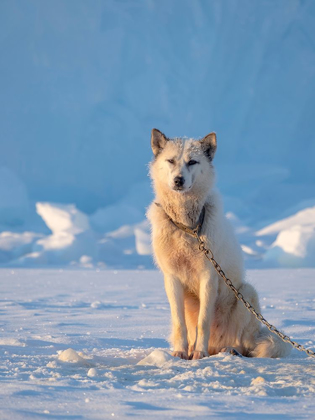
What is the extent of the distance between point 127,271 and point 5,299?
15.0ft

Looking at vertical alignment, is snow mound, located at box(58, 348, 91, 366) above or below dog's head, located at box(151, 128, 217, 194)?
below

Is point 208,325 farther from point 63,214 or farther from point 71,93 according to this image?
point 71,93

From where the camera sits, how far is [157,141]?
3.38 metres

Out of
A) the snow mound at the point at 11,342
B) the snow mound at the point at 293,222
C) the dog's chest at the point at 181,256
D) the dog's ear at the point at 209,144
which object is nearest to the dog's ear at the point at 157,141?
the dog's ear at the point at 209,144

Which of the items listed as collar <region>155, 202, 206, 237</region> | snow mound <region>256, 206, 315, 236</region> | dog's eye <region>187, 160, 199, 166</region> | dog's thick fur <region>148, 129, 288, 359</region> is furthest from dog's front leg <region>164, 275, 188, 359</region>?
snow mound <region>256, 206, 315, 236</region>

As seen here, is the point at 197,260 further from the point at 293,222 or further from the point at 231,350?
the point at 293,222

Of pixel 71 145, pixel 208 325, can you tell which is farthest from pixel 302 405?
pixel 71 145

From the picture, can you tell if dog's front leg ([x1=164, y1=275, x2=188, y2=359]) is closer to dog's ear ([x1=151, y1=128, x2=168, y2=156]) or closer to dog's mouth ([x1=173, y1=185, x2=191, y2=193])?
dog's mouth ([x1=173, y1=185, x2=191, y2=193])

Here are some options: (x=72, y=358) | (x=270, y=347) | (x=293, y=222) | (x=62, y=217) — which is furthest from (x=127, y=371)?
(x=293, y=222)

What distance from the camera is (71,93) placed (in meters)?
17.3

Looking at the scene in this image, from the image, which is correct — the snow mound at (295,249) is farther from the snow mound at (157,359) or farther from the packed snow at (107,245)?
the snow mound at (157,359)

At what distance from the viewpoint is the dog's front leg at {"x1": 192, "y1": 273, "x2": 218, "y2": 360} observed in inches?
124

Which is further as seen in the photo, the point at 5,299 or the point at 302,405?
→ the point at 5,299

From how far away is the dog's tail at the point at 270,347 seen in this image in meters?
3.26
